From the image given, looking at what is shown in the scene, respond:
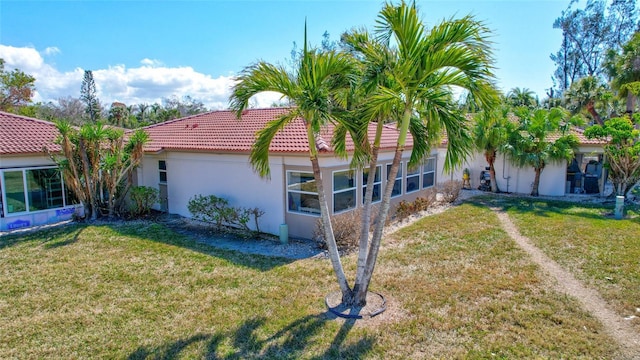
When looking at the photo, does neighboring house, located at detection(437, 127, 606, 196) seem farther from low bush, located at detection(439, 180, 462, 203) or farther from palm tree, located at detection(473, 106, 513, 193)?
low bush, located at detection(439, 180, 462, 203)

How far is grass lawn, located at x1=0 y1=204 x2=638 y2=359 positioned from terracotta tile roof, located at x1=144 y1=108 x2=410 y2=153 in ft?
12.6

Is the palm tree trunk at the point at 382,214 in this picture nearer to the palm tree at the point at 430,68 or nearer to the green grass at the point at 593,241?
the palm tree at the point at 430,68

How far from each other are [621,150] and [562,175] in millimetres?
3538

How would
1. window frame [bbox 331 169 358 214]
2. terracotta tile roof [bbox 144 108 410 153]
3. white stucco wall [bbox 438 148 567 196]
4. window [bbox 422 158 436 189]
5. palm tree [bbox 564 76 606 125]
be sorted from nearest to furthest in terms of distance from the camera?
terracotta tile roof [bbox 144 108 410 153] → window frame [bbox 331 169 358 214] → window [bbox 422 158 436 189] → white stucco wall [bbox 438 148 567 196] → palm tree [bbox 564 76 606 125]

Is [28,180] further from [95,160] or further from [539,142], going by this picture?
[539,142]

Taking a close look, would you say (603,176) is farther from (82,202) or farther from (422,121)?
(82,202)

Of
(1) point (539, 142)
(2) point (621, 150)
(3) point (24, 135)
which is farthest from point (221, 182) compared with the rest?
(2) point (621, 150)

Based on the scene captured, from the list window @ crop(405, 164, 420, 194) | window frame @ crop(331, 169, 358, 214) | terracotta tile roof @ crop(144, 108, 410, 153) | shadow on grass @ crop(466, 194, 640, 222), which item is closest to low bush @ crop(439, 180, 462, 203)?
shadow on grass @ crop(466, 194, 640, 222)

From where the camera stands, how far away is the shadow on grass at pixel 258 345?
5848mm

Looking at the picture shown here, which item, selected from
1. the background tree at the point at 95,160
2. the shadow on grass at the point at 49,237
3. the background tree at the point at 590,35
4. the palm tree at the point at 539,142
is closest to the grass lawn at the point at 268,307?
the shadow on grass at the point at 49,237

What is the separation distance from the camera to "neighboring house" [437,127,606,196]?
66.7 feet

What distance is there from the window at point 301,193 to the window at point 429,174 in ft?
27.3

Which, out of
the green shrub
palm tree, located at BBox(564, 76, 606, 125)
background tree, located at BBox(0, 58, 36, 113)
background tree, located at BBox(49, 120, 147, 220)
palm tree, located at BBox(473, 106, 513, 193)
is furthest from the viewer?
background tree, located at BBox(0, 58, 36, 113)

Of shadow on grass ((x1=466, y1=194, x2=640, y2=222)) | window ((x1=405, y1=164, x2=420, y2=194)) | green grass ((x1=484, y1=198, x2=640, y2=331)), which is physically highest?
window ((x1=405, y1=164, x2=420, y2=194))
